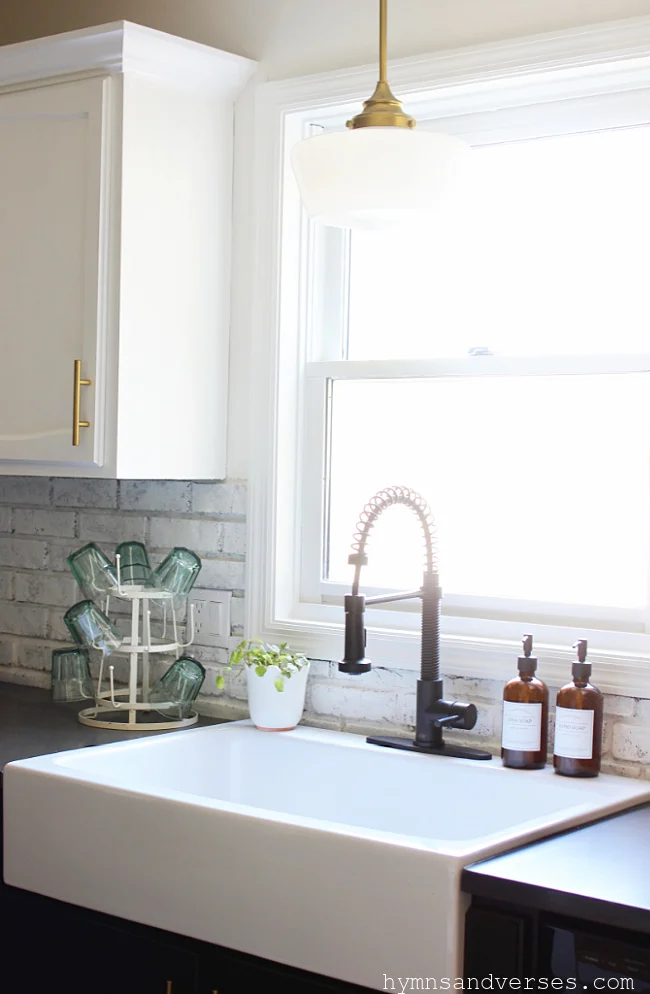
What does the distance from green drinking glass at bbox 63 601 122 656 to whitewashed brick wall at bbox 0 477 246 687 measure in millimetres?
240

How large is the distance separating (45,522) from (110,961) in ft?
4.35

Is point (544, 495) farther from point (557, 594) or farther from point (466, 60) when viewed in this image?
point (466, 60)

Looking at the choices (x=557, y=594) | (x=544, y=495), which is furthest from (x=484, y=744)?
(x=544, y=495)

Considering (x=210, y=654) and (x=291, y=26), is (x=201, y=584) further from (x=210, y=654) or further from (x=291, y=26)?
(x=291, y=26)

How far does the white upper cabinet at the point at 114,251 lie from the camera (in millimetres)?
2426

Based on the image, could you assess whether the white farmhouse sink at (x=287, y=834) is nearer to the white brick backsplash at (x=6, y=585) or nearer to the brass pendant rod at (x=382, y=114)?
the white brick backsplash at (x=6, y=585)

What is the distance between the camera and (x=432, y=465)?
2.49 metres

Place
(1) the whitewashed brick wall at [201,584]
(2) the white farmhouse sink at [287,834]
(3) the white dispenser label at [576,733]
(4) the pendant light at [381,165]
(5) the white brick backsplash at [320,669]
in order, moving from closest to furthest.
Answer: (2) the white farmhouse sink at [287,834]
(4) the pendant light at [381,165]
(3) the white dispenser label at [576,733]
(1) the whitewashed brick wall at [201,584]
(5) the white brick backsplash at [320,669]

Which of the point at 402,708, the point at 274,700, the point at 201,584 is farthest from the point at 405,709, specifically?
the point at 201,584

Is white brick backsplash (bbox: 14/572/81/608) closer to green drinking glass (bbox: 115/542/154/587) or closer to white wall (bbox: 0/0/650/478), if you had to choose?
green drinking glass (bbox: 115/542/154/587)

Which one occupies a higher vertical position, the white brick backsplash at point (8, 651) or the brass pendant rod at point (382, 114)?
the brass pendant rod at point (382, 114)

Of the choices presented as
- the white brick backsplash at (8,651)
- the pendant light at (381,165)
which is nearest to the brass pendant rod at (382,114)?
the pendant light at (381,165)


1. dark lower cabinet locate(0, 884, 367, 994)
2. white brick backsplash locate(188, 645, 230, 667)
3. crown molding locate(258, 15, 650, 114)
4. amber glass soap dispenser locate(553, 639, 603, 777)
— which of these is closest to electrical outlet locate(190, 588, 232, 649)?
white brick backsplash locate(188, 645, 230, 667)

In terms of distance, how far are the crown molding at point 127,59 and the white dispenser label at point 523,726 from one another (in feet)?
4.72
